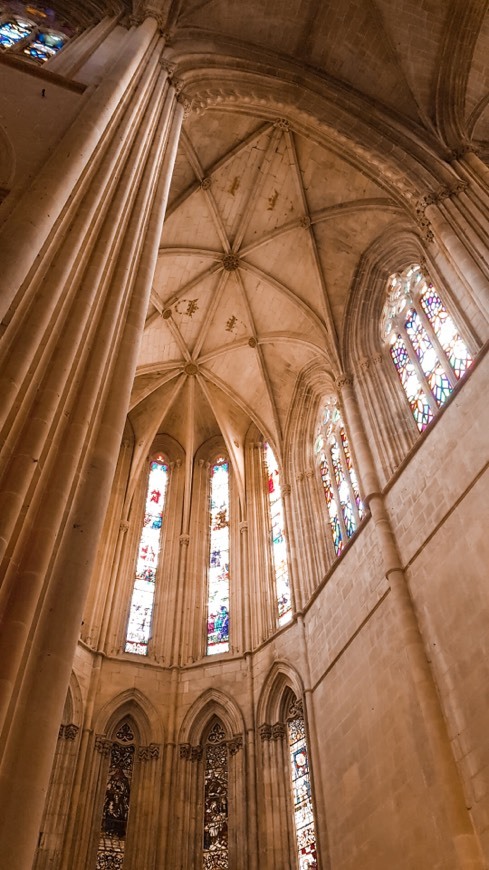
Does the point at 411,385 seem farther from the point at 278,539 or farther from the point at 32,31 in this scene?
the point at 32,31

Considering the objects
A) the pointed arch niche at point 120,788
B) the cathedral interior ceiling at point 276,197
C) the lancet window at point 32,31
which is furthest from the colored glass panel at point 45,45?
the pointed arch niche at point 120,788

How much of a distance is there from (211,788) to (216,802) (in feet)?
0.91

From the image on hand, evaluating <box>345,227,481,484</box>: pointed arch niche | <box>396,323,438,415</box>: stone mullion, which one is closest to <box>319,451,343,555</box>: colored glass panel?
<box>345,227,481,484</box>: pointed arch niche

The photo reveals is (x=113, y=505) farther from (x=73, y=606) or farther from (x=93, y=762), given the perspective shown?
(x=73, y=606)

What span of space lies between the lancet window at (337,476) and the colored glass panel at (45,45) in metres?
8.07

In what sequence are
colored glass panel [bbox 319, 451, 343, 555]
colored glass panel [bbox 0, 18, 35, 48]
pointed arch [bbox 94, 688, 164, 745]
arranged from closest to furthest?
1. colored glass panel [bbox 0, 18, 35, 48]
2. pointed arch [bbox 94, 688, 164, 745]
3. colored glass panel [bbox 319, 451, 343, 555]

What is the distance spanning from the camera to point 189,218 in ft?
43.0

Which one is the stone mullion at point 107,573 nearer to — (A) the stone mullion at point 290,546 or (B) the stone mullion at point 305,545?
(A) the stone mullion at point 290,546

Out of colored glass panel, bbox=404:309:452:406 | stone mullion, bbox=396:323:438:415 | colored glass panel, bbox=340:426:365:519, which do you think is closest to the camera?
colored glass panel, bbox=404:309:452:406

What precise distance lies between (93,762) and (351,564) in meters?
5.33

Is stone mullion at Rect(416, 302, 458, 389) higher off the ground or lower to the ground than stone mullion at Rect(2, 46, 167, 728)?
higher

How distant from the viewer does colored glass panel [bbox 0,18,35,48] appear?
9.87 meters

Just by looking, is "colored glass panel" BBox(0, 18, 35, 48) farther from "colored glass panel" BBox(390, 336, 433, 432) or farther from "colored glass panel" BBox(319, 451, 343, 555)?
"colored glass panel" BBox(319, 451, 343, 555)

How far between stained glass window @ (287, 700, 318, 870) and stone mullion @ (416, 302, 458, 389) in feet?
19.6
